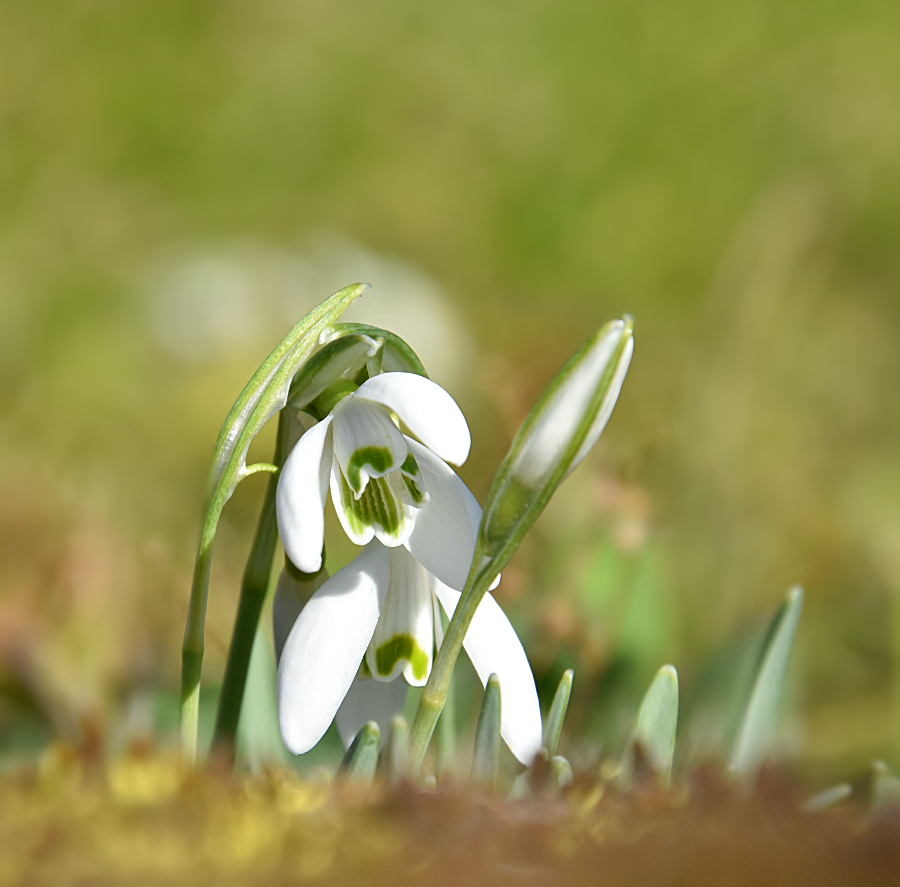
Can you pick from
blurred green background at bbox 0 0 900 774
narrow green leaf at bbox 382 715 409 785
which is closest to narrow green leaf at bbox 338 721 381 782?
narrow green leaf at bbox 382 715 409 785

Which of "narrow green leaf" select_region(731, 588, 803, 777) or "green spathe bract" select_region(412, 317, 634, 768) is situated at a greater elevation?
"green spathe bract" select_region(412, 317, 634, 768)

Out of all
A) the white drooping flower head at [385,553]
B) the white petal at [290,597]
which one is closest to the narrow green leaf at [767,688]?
the white drooping flower head at [385,553]

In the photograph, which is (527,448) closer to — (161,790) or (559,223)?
(161,790)

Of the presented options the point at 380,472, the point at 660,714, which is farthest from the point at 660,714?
the point at 380,472

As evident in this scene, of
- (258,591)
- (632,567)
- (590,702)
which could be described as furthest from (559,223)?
(258,591)

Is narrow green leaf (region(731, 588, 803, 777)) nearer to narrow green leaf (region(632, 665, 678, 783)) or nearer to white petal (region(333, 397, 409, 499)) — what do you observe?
narrow green leaf (region(632, 665, 678, 783))

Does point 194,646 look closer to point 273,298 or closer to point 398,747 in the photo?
point 398,747
